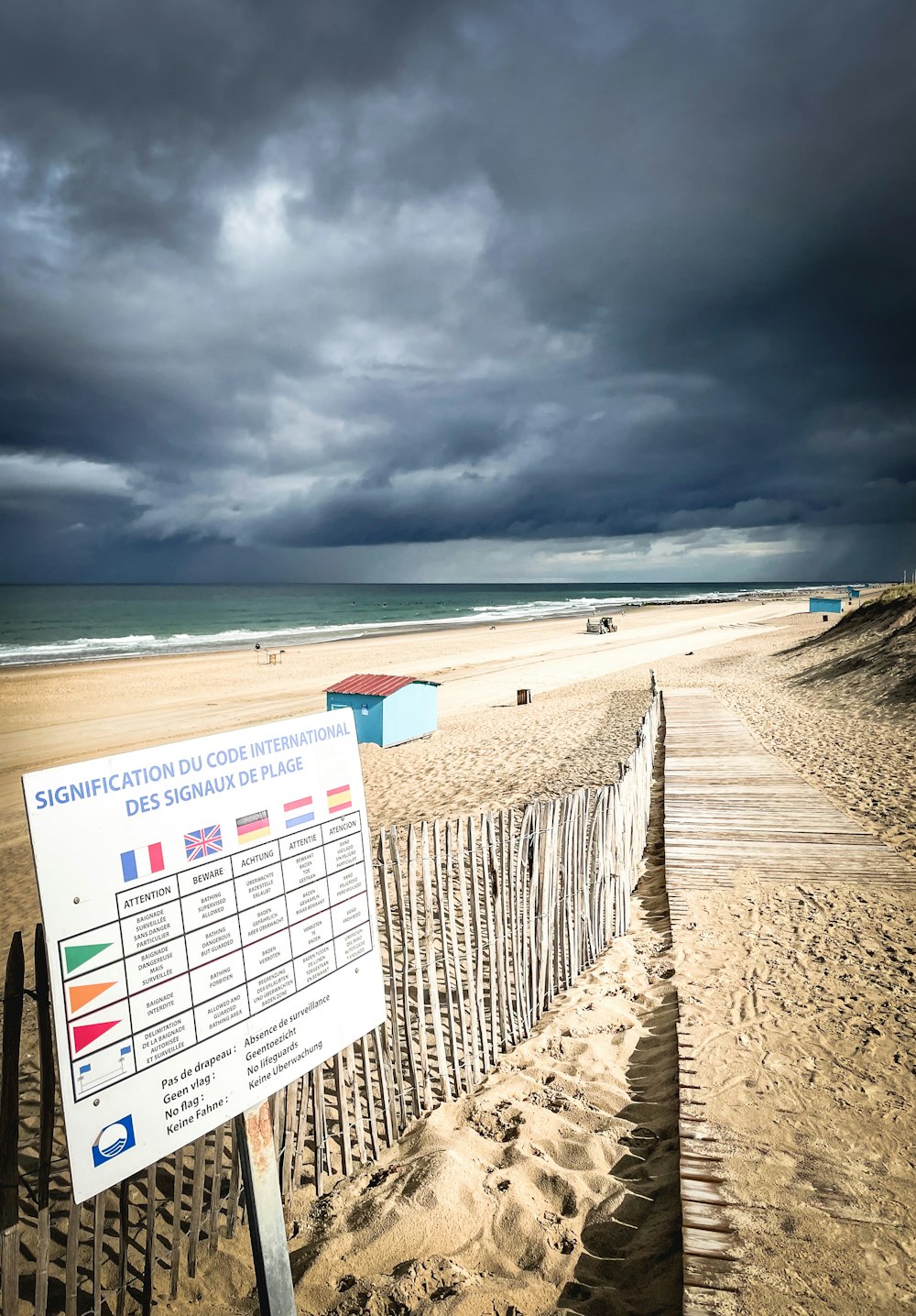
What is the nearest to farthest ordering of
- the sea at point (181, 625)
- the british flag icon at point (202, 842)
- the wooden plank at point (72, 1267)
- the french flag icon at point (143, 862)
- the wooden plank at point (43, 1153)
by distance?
1. the french flag icon at point (143, 862)
2. the british flag icon at point (202, 842)
3. the wooden plank at point (43, 1153)
4. the wooden plank at point (72, 1267)
5. the sea at point (181, 625)

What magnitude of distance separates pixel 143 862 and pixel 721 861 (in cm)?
657

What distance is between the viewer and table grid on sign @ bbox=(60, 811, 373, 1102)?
1.80m

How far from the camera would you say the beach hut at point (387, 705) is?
15234 millimetres

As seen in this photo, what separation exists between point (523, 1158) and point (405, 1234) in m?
0.72

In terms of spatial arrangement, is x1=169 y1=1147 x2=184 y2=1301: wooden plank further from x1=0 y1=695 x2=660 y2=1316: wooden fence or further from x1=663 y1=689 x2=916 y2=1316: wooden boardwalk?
x1=663 y1=689 x2=916 y2=1316: wooden boardwalk

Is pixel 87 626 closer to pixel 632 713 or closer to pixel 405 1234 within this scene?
pixel 632 713

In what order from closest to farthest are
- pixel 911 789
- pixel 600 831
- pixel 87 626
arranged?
pixel 600 831 → pixel 911 789 → pixel 87 626

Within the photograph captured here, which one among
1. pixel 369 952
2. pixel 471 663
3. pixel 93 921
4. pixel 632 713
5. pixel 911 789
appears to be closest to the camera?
pixel 93 921

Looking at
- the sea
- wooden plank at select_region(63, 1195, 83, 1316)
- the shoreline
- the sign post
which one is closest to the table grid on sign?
the sign post

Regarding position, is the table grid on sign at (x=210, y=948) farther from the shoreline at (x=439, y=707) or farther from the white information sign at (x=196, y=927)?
the shoreline at (x=439, y=707)

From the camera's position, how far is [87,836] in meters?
1.85

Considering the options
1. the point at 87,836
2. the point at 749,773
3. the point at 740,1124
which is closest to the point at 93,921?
the point at 87,836

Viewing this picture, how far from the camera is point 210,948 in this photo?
2.07 metres

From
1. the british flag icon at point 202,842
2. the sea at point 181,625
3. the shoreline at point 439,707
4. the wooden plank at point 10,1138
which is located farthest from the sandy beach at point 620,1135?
the sea at point 181,625
